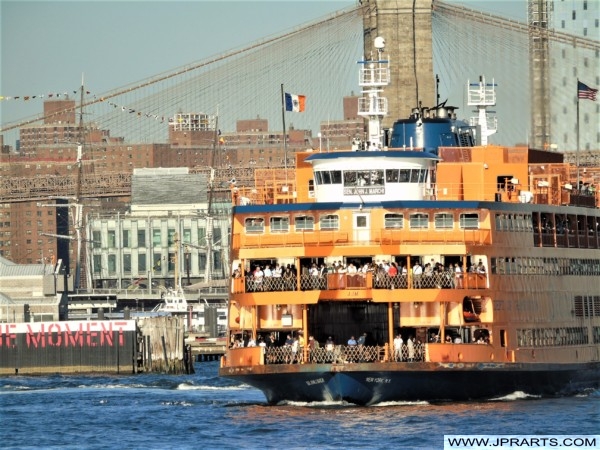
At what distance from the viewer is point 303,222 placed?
2426 inches

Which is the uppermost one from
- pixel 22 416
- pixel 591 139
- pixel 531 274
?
pixel 591 139

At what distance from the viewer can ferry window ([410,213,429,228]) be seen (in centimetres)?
6091

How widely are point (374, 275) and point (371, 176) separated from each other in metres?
4.04

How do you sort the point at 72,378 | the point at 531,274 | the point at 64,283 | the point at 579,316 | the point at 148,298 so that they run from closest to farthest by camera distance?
the point at 531,274, the point at 579,316, the point at 72,378, the point at 64,283, the point at 148,298

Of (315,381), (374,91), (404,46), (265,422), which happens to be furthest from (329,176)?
(404,46)

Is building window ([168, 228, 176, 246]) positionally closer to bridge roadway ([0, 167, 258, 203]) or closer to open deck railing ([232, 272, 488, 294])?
bridge roadway ([0, 167, 258, 203])

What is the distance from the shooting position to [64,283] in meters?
136

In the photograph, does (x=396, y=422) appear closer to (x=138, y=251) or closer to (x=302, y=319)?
(x=302, y=319)

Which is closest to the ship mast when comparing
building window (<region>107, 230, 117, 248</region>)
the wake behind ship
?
the wake behind ship

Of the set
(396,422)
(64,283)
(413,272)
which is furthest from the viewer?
(64,283)

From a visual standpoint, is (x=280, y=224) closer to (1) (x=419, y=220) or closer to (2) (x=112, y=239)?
(1) (x=419, y=220)

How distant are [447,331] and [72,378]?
34778mm

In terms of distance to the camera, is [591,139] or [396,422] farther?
[591,139]

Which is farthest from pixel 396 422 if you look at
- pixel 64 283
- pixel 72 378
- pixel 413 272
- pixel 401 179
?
pixel 64 283
